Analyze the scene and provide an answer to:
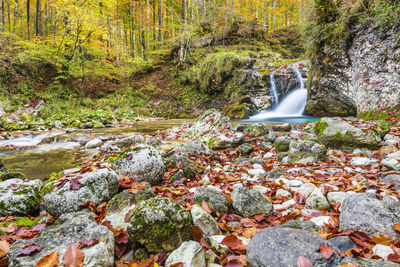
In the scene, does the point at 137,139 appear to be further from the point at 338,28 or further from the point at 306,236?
the point at 338,28

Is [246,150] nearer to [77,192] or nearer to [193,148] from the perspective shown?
[193,148]

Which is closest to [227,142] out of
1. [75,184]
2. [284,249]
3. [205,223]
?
[205,223]

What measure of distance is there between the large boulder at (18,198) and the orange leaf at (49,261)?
1312 mm

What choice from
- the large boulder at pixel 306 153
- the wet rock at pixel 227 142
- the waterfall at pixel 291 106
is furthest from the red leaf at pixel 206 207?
the waterfall at pixel 291 106

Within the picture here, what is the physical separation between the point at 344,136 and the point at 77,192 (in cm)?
465

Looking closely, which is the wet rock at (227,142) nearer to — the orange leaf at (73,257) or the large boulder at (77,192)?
the large boulder at (77,192)

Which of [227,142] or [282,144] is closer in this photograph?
[282,144]

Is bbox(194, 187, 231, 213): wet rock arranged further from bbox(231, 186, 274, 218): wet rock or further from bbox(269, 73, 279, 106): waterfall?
bbox(269, 73, 279, 106): waterfall

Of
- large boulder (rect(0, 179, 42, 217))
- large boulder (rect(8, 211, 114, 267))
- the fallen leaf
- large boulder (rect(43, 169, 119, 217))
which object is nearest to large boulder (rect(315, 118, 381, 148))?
the fallen leaf

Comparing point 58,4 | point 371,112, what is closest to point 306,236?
point 371,112

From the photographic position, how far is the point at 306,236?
53.5 inches

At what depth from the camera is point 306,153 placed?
3.56 metres

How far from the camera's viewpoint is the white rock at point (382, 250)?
1.27 meters

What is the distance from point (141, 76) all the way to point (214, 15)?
10219mm
